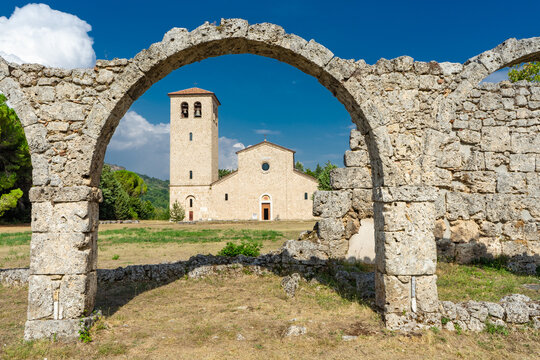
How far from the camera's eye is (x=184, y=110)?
123 feet

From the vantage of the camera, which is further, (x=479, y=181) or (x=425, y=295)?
(x=479, y=181)

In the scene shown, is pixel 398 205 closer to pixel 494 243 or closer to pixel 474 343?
pixel 474 343

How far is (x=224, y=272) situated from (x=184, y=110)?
105ft

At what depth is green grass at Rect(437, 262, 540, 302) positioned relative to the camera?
6008 mm

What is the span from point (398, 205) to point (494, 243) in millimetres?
4897

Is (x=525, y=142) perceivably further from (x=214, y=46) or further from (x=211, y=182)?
(x=211, y=182)

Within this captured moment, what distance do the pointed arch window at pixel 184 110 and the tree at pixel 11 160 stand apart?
50.8 ft

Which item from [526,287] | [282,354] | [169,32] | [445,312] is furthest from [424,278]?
[169,32]

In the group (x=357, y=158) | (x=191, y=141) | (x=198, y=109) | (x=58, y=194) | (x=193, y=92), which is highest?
(x=193, y=92)

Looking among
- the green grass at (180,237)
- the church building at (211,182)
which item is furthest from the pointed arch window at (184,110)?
the green grass at (180,237)

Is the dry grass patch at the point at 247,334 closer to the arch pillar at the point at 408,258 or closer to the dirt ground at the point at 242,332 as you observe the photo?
the dirt ground at the point at 242,332

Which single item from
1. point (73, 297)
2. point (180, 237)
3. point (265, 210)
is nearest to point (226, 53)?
point (73, 297)

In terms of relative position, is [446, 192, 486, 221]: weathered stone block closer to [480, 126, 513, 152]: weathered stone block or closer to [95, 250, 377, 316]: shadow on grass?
[480, 126, 513, 152]: weathered stone block

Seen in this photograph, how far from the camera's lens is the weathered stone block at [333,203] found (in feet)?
27.5
